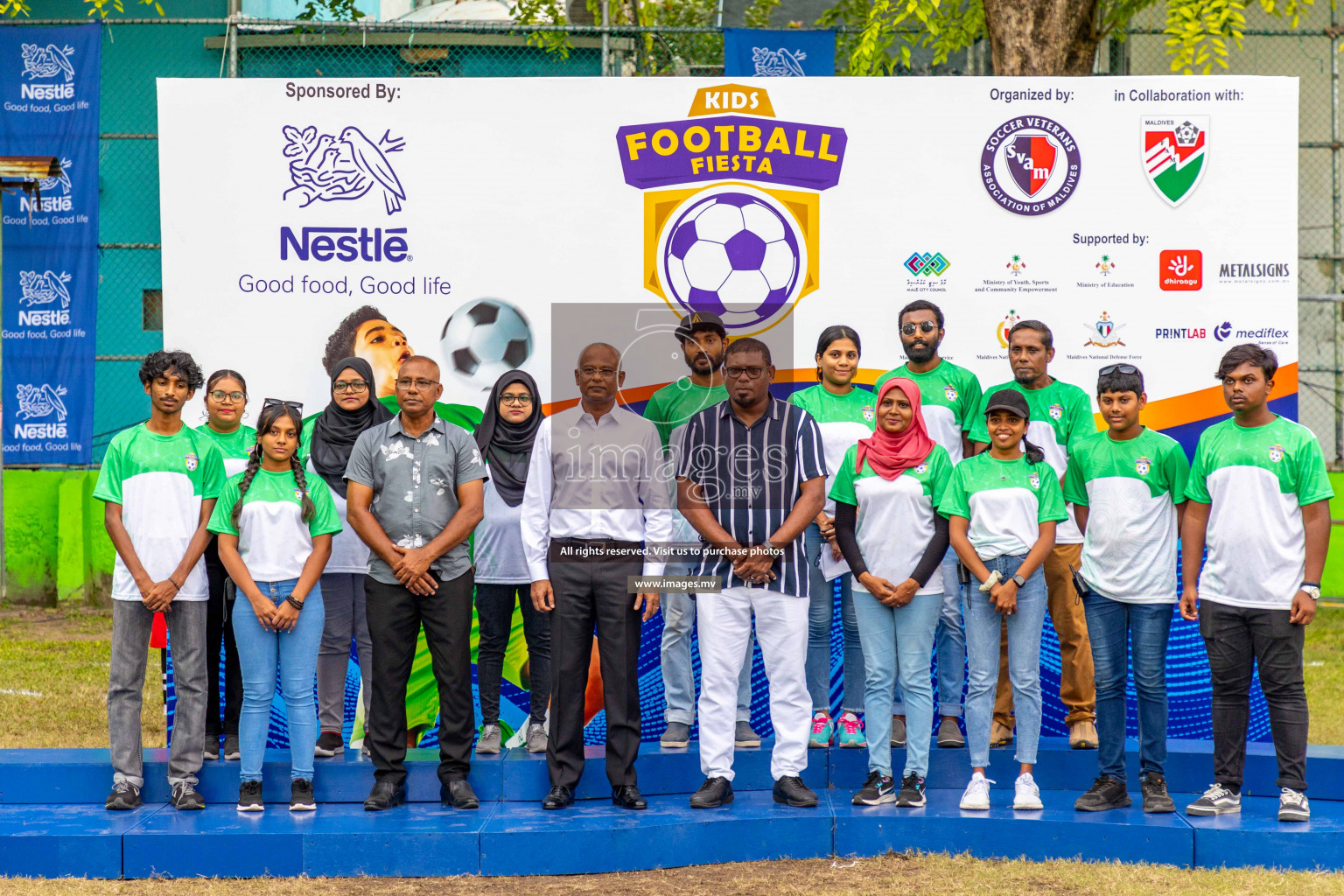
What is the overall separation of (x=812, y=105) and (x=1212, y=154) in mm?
2049

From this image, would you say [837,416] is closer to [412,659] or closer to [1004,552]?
[1004,552]

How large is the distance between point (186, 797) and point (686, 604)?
2.21 meters

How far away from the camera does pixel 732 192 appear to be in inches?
264

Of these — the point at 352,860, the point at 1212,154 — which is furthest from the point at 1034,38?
the point at 352,860

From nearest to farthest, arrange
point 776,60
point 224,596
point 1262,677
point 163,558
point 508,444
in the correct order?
point 1262,677 < point 163,558 < point 224,596 < point 508,444 < point 776,60

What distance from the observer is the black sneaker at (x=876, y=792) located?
527 centimetres

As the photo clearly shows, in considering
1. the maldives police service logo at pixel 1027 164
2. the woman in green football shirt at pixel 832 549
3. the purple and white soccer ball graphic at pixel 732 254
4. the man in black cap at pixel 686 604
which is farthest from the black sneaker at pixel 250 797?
the maldives police service logo at pixel 1027 164

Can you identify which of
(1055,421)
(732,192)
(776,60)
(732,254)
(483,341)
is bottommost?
(1055,421)

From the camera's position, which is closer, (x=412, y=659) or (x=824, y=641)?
(x=412, y=659)

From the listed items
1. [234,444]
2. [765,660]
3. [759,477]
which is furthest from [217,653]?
[759,477]

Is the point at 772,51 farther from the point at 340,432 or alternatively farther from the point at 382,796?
the point at 382,796

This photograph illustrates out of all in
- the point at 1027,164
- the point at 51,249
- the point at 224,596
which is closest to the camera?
the point at 224,596

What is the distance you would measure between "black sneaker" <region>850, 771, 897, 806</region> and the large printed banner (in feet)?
5.53

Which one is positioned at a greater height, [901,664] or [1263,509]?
[1263,509]
